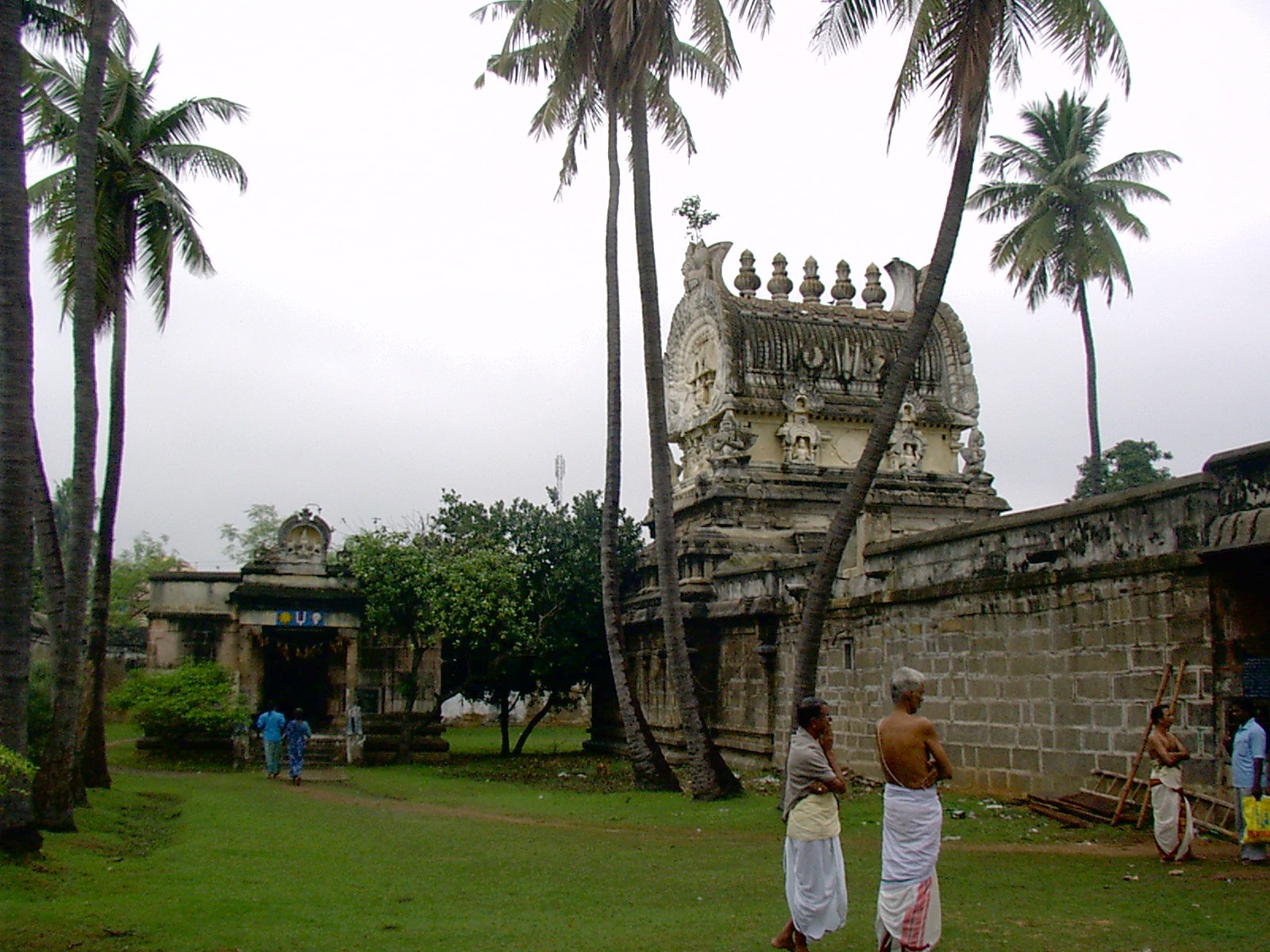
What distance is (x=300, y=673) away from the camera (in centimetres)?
2902

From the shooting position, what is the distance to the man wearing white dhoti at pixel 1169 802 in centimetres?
975

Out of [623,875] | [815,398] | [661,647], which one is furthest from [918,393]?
[623,875]

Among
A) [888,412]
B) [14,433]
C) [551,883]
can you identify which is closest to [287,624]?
[14,433]

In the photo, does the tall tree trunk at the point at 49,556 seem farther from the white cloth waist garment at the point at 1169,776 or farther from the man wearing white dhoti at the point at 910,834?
the white cloth waist garment at the point at 1169,776

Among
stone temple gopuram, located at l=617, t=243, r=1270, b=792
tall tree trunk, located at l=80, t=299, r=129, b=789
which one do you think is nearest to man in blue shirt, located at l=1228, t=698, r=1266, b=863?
stone temple gopuram, located at l=617, t=243, r=1270, b=792

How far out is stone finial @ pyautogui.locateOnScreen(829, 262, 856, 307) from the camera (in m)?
29.2

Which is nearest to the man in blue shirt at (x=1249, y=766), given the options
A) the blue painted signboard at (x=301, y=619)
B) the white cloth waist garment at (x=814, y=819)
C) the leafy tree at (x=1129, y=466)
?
the white cloth waist garment at (x=814, y=819)

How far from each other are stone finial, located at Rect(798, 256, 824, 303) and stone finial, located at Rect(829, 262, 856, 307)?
1.51ft

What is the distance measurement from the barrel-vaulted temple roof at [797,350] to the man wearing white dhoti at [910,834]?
20.4m

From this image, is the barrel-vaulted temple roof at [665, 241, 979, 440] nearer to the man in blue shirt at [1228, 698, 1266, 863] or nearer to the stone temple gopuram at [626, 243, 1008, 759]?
the stone temple gopuram at [626, 243, 1008, 759]

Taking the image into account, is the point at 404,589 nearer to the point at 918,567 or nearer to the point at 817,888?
the point at 918,567

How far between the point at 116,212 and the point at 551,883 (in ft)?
43.0

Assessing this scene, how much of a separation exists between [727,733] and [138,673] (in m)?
13.1

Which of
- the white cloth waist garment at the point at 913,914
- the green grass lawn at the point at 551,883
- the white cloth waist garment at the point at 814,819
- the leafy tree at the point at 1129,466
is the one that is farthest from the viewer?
the leafy tree at the point at 1129,466
